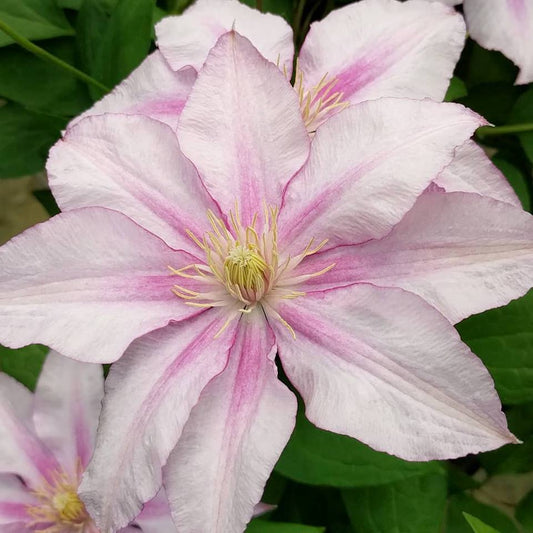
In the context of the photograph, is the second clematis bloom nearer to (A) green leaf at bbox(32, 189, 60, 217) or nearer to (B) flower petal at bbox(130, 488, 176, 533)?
(B) flower petal at bbox(130, 488, 176, 533)

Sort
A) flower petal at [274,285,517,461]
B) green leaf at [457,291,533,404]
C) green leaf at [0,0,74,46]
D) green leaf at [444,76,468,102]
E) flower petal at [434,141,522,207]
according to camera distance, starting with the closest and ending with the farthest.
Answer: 1. flower petal at [274,285,517,461]
2. flower petal at [434,141,522,207]
3. green leaf at [457,291,533,404]
4. green leaf at [444,76,468,102]
5. green leaf at [0,0,74,46]

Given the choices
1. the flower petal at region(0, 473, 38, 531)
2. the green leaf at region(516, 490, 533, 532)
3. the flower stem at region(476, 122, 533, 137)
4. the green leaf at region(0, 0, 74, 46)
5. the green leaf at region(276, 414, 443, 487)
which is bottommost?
the green leaf at region(516, 490, 533, 532)

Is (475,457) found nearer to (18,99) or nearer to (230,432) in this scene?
(230,432)

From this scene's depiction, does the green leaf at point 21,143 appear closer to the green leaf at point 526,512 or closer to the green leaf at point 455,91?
the green leaf at point 455,91

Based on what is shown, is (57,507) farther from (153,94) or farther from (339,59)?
(339,59)

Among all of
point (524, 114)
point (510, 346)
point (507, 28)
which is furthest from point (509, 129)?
point (510, 346)

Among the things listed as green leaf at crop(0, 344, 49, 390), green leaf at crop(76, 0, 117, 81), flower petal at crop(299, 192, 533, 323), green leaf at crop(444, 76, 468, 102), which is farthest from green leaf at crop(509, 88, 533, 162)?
→ green leaf at crop(0, 344, 49, 390)

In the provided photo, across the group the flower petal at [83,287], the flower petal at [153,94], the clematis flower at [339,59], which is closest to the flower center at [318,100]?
the clematis flower at [339,59]

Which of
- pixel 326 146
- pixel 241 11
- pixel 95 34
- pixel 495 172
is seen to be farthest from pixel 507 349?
pixel 95 34
